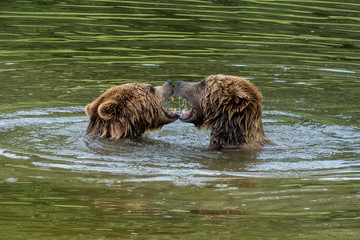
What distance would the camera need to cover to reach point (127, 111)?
35.8ft

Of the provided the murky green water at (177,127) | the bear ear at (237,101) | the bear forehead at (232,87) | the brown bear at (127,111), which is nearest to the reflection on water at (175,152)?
the murky green water at (177,127)

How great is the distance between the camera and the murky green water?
7488 millimetres

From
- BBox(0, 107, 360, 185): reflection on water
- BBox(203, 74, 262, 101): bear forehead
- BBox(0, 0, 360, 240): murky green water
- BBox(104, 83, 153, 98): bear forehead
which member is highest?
BBox(203, 74, 262, 101): bear forehead

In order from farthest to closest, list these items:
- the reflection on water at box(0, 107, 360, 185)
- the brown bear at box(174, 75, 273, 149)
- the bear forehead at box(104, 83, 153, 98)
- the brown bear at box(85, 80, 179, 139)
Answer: the bear forehead at box(104, 83, 153, 98), the brown bear at box(85, 80, 179, 139), the brown bear at box(174, 75, 273, 149), the reflection on water at box(0, 107, 360, 185)

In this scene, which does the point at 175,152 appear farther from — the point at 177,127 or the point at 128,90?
the point at 177,127

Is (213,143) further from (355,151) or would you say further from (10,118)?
(10,118)

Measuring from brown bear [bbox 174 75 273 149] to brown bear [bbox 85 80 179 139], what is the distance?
0.77 meters

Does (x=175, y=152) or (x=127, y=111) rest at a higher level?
(x=127, y=111)

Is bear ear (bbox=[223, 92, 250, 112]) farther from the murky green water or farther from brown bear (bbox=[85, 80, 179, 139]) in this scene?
brown bear (bbox=[85, 80, 179, 139])

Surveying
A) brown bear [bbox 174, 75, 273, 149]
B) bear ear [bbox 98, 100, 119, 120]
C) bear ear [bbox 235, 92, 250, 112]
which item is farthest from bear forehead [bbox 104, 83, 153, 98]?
bear ear [bbox 235, 92, 250, 112]

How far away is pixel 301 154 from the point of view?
10633 millimetres

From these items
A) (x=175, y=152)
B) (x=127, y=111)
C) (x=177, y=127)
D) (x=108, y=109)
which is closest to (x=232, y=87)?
(x=175, y=152)

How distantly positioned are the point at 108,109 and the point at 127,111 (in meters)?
0.39

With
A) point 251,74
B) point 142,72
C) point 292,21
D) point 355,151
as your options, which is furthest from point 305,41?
point 355,151
